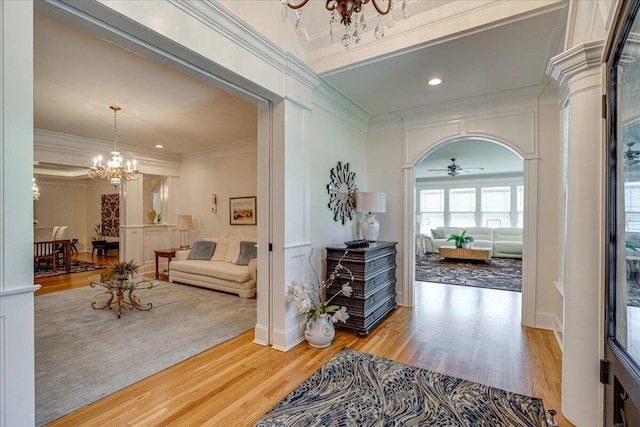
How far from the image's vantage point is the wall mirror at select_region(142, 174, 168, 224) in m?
7.30

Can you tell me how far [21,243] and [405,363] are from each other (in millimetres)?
2730

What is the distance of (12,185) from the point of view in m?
1.28

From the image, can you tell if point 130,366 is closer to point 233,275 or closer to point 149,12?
point 233,275

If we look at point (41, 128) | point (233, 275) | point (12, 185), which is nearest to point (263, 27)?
point (12, 185)

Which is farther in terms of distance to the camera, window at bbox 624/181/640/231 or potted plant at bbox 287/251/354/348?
potted plant at bbox 287/251/354/348

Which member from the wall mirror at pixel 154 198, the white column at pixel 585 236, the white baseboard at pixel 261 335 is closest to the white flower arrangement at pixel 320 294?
the white baseboard at pixel 261 335

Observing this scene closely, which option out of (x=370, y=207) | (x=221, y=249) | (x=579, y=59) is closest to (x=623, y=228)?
(x=579, y=59)

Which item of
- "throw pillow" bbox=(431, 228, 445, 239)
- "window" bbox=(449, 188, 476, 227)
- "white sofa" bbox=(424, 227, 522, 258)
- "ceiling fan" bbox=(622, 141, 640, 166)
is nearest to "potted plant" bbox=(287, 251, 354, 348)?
"ceiling fan" bbox=(622, 141, 640, 166)

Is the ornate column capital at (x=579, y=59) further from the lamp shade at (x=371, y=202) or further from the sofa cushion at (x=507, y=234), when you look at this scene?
the sofa cushion at (x=507, y=234)

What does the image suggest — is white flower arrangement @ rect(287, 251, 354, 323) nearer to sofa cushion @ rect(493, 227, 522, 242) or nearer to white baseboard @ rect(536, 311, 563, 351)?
white baseboard @ rect(536, 311, 563, 351)

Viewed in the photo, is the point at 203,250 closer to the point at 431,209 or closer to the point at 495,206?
the point at 431,209

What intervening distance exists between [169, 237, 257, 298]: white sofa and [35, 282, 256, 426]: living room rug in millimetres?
197

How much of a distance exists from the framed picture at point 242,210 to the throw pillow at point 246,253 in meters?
0.73

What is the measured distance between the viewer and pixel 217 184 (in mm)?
6574
